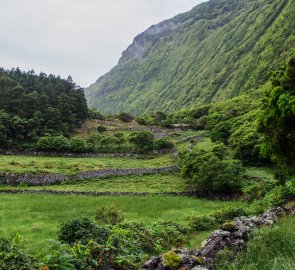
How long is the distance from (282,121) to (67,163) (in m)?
51.1

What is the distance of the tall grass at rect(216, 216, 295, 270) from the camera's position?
13182 millimetres

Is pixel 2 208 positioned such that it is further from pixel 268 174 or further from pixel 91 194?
pixel 268 174

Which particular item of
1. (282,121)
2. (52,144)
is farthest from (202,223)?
(52,144)

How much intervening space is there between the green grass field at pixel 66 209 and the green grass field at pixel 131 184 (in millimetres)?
6774

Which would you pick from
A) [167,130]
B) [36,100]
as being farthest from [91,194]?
[167,130]

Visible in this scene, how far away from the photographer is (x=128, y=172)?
6869 cm

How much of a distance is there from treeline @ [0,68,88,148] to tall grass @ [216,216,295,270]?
76012 mm

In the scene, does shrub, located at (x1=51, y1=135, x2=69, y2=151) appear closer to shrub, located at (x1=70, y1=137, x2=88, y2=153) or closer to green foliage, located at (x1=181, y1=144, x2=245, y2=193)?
shrub, located at (x1=70, y1=137, x2=88, y2=153)

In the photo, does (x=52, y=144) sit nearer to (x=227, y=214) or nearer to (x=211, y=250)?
(x=227, y=214)

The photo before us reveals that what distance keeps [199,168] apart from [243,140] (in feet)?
63.3

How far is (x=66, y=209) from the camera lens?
4125cm

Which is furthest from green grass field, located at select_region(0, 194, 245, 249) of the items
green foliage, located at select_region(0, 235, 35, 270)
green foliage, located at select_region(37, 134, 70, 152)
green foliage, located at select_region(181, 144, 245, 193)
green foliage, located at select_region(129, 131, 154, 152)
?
green foliage, located at select_region(129, 131, 154, 152)

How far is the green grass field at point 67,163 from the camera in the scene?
66.6 metres

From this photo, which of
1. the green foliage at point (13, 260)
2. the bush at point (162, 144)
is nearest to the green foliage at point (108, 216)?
the green foliage at point (13, 260)
